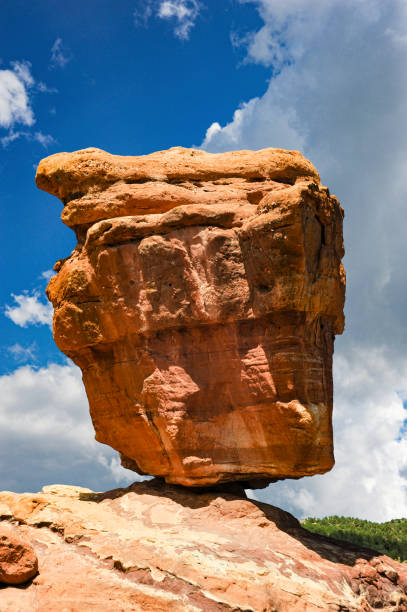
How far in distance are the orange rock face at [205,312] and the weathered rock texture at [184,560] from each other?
1.10 metres

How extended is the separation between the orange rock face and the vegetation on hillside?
6.02m

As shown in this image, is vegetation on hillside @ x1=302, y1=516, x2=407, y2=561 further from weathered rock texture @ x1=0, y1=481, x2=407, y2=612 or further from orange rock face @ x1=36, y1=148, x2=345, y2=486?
orange rock face @ x1=36, y1=148, x2=345, y2=486

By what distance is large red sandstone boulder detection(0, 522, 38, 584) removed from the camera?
9.73 m

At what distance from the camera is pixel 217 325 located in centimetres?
1373

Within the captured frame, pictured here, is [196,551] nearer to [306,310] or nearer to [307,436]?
[307,436]

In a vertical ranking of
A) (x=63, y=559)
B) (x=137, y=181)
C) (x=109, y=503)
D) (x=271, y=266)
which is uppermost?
(x=137, y=181)

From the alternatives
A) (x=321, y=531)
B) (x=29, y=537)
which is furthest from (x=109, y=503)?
(x=321, y=531)

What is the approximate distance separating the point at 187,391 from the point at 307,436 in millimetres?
2836

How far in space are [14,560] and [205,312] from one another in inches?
249

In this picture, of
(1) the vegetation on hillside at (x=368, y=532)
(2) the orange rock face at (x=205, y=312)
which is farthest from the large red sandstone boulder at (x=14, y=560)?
(1) the vegetation on hillside at (x=368, y=532)

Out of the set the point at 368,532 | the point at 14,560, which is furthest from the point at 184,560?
the point at 368,532

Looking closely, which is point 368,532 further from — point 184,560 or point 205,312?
point 184,560

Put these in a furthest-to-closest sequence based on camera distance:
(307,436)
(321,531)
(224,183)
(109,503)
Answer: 1. (321,531)
2. (224,183)
3. (109,503)
4. (307,436)

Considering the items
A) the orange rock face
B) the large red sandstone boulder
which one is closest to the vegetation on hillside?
the orange rock face
